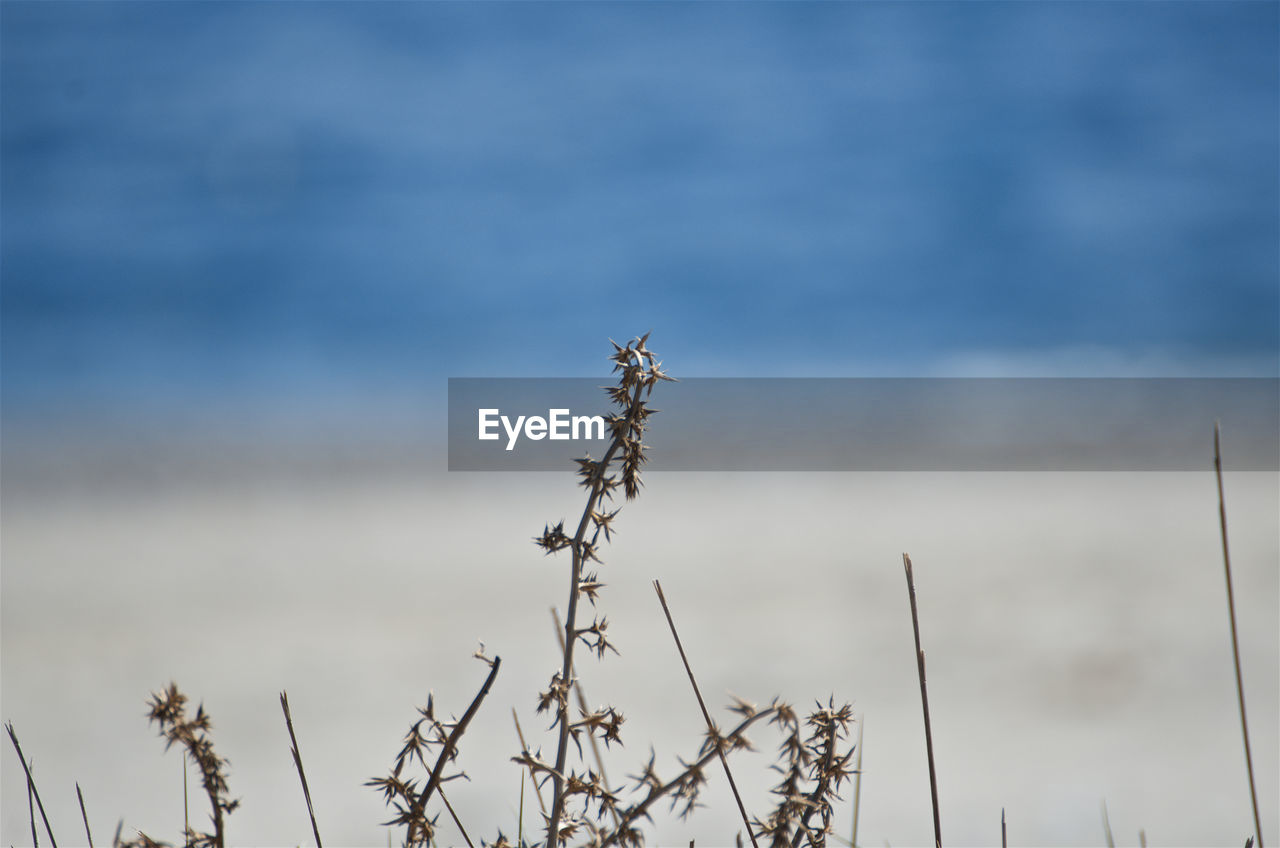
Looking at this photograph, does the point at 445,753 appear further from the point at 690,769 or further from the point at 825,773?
the point at 825,773

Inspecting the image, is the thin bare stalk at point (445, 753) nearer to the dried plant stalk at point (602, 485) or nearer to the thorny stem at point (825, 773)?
the dried plant stalk at point (602, 485)

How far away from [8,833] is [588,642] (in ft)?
9.66

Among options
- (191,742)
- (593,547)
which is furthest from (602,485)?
(191,742)

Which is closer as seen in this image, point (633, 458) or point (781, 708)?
point (781, 708)

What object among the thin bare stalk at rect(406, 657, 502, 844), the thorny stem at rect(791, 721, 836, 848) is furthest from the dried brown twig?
the thorny stem at rect(791, 721, 836, 848)

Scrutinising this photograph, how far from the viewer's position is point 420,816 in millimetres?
690

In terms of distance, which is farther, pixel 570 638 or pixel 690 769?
pixel 570 638

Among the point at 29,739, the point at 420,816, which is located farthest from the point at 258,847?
the point at 420,816

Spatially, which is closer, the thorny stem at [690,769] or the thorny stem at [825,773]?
the thorny stem at [690,769]

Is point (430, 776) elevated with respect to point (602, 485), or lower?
lower

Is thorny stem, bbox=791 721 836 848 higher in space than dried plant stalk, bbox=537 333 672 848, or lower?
lower

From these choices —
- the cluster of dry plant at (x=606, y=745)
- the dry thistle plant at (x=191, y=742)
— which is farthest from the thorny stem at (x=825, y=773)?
the dry thistle plant at (x=191, y=742)

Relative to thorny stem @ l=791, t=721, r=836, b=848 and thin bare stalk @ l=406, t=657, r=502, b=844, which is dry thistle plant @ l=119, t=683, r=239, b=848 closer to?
thin bare stalk @ l=406, t=657, r=502, b=844

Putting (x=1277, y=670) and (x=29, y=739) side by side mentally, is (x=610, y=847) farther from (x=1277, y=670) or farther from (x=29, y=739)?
(x=1277, y=670)
